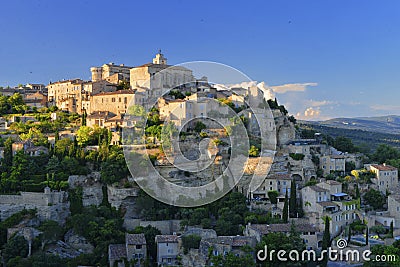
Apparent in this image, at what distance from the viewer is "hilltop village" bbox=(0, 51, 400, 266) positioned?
25.4 m

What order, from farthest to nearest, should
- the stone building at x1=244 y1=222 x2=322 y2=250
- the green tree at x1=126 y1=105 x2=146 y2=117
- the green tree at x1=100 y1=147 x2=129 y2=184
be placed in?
1. the green tree at x1=126 y1=105 x2=146 y2=117
2. the green tree at x1=100 y1=147 x2=129 y2=184
3. the stone building at x1=244 y1=222 x2=322 y2=250

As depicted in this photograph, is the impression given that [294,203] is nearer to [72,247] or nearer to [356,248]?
[356,248]

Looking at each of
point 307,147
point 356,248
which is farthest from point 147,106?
point 356,248

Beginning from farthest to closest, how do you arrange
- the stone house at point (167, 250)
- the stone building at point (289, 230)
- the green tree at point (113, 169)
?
the green tree at point (113, 169) < the stone building at point (289, 230) < the stone house at point (167, 250)

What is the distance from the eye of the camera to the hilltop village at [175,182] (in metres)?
25.4

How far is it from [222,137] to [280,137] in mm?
6093

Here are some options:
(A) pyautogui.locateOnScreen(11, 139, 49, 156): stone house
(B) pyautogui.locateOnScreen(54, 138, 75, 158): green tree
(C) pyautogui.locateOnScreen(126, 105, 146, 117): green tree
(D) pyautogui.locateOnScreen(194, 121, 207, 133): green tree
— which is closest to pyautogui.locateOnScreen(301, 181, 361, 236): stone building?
(D) pyautogui.locateOnScreen(194, 121, 207, 133): green tree

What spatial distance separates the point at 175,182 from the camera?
1291 inches

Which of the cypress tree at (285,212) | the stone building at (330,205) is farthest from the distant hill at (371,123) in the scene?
the cypress tree at (285,212)

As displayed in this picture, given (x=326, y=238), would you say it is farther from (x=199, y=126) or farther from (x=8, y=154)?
(x=8, y=154)

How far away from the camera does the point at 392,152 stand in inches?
1608

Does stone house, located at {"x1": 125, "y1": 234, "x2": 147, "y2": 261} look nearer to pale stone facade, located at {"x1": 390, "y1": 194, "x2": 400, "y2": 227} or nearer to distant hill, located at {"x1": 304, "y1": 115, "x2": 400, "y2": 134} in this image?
pale stone facade, located at {"x1": 390, "y1": 194, "x2": 400, "y2": 227}

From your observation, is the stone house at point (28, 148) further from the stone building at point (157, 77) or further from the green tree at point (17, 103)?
the stone building at point (157, 77)

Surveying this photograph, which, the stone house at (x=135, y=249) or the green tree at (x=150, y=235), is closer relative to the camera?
the stone house at (x=135, y=249)
